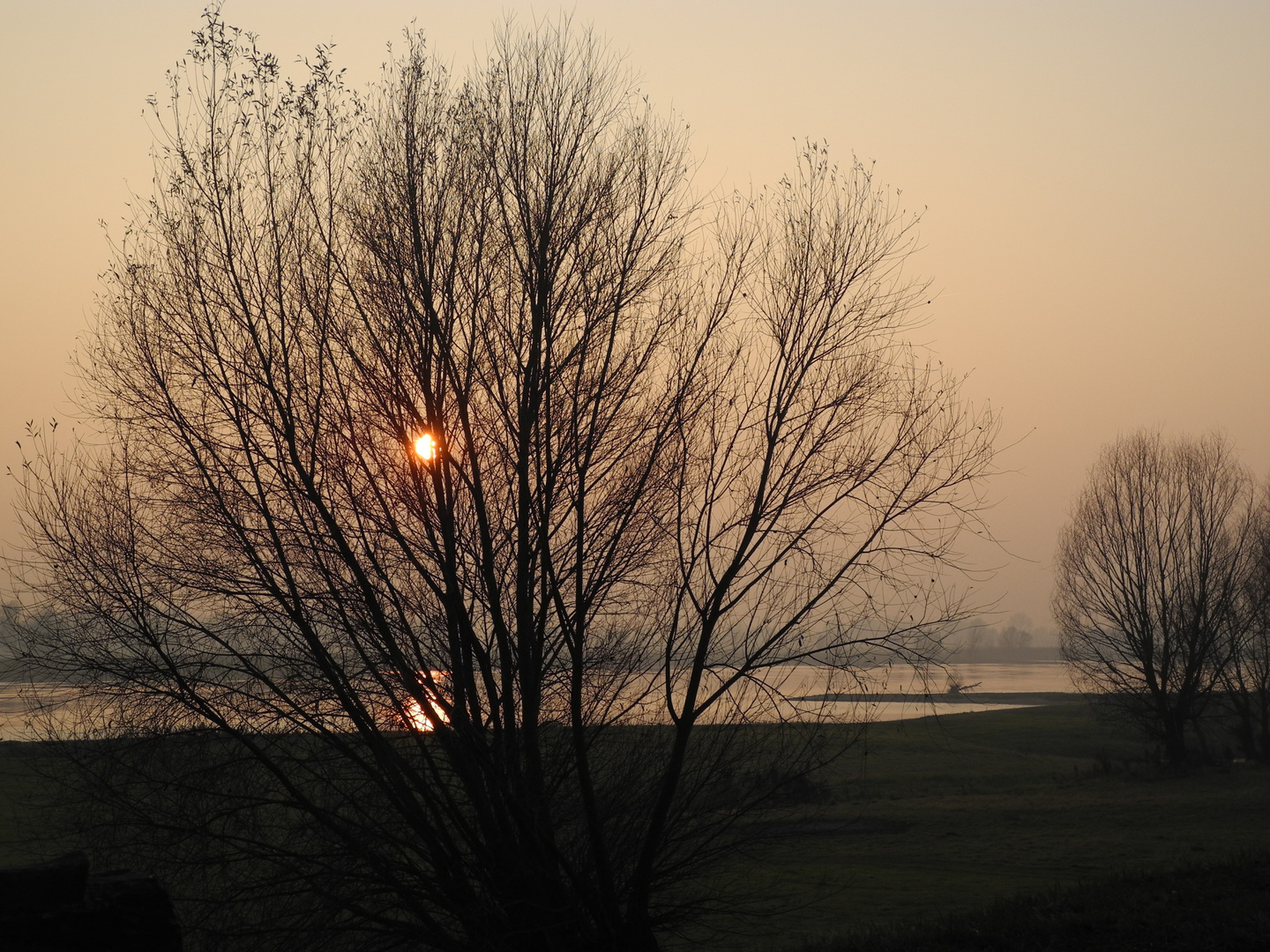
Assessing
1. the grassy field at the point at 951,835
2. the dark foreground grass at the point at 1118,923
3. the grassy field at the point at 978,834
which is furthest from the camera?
the grassy field at the point at 978,834

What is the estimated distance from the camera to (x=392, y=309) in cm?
873

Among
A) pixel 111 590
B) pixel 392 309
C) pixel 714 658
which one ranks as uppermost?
pixel 392 309

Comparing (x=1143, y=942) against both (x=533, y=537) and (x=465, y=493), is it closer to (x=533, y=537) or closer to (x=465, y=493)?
(x=533, y=537)

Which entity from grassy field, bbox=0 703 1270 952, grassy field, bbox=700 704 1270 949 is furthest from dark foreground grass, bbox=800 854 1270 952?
grassy field, bbox=700 704 1270 949

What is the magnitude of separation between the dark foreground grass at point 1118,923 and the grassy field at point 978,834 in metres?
1.06

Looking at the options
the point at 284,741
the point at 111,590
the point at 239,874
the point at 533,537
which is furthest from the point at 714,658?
the point at 111,590

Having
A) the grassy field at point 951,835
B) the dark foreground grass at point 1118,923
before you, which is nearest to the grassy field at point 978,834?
the grassy field at point 951,835

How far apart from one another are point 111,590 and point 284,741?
6.43 ft

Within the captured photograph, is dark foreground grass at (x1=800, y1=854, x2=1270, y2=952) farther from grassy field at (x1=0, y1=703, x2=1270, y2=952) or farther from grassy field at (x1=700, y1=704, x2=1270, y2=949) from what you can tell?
grassy field at (x1=700, y1=704, x2=1270, y2=949)

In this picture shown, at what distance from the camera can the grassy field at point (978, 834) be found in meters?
16.6

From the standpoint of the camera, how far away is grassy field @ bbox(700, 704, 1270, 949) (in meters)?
16.6

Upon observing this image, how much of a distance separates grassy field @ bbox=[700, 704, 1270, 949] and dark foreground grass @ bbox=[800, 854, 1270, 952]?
3.46 ft

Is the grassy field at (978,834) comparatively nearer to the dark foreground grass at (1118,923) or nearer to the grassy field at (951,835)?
the grassy field at (951,835)

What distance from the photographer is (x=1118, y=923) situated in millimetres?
9711
